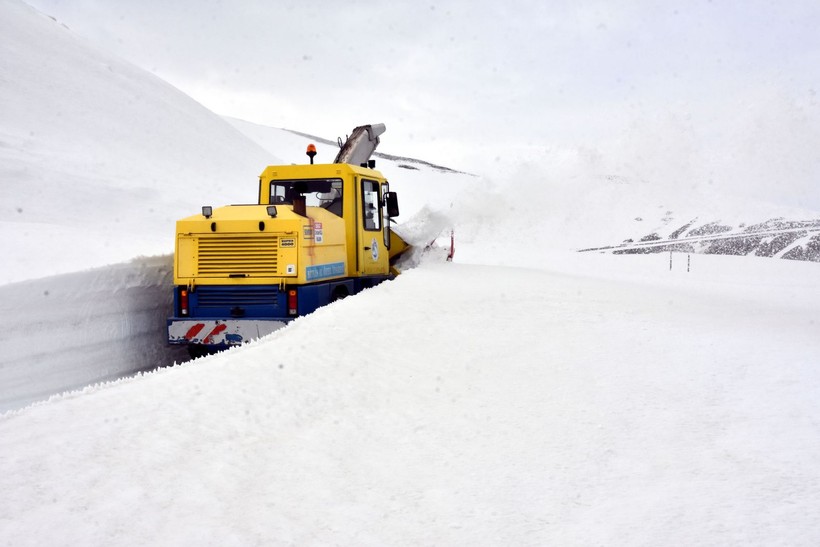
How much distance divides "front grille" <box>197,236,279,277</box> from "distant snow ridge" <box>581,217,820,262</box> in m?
13.2

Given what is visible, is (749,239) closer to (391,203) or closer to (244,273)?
(391,203)

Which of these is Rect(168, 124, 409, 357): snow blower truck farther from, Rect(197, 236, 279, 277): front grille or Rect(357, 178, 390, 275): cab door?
Rect(357, 178, 390, 275): cab door

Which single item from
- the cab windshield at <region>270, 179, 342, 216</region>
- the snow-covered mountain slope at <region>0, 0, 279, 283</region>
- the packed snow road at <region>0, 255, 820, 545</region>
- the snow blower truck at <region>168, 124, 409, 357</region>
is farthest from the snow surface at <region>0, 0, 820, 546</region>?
the cab windshield at <region>270, 179, 342, 216</region>

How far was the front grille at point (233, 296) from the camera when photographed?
25.4 ft

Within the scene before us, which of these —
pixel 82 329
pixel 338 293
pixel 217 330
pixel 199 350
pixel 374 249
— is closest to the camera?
pixel 217 330

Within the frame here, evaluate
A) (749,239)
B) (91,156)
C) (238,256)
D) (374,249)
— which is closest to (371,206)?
(374,249)

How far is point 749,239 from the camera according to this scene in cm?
1709

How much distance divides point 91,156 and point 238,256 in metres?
14.8

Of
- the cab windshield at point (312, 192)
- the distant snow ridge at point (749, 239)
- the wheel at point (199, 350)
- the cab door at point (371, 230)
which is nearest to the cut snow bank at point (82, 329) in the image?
the wheel at point (199, 350)

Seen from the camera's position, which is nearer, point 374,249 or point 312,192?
point 312,192

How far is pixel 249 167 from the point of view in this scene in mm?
29250

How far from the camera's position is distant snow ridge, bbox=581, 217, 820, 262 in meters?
16.5

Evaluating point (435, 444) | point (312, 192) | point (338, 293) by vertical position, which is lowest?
point (435, 444)

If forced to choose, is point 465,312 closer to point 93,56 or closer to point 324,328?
point 324,328
